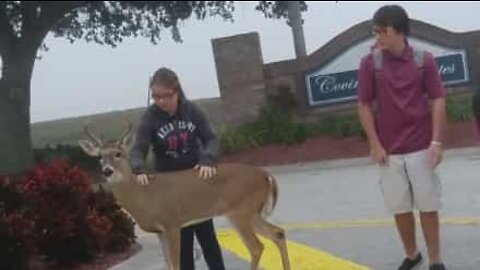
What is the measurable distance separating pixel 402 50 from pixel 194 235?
5.51ft

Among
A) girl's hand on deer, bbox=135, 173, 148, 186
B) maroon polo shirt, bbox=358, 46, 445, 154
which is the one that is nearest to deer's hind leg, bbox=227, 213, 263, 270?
girl's hand on deer, bbox=135, 173, 148, 186

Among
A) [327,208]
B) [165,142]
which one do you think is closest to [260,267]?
[165,142]

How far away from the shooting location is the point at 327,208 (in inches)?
459

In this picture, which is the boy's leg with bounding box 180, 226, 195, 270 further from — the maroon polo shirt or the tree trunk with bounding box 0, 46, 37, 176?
the tree trunk with bounding box 0, 46, 37, 176

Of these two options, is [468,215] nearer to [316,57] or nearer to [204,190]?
[204,190]

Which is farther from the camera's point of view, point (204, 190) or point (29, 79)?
point (29, 79)

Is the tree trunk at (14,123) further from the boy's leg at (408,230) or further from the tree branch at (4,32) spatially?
the boy's leg at (408,230)

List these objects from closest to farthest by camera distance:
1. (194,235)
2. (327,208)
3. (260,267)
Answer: (194,235) < (260,267) < (327,208)

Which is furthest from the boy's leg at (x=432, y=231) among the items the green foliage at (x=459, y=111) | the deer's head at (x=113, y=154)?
the green foliage at (x=459, y=111)

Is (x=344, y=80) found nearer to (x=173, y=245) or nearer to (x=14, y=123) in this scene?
(x=14, y=123)

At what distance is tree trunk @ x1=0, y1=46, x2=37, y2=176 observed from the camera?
926 centimetres

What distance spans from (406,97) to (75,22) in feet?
7.02

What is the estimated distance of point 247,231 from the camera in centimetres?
652

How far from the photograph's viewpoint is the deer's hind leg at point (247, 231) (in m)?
6.50
